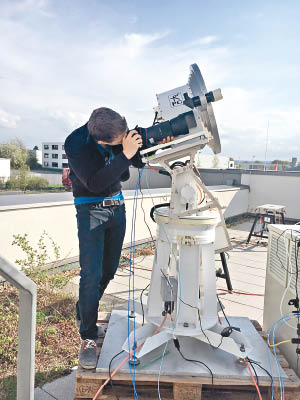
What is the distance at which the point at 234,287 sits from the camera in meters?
4.13

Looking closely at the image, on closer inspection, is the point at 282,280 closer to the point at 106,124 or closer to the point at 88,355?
the point at 88,355

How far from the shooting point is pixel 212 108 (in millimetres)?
2062

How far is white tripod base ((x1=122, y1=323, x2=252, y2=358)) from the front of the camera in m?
2.02

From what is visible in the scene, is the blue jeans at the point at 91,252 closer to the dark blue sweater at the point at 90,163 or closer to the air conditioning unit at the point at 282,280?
the dark blue sweater at the point at 90,163

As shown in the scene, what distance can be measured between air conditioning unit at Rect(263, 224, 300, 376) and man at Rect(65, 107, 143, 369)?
1124mm

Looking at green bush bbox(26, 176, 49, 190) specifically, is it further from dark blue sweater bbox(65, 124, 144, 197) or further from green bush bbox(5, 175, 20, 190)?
dark blue sweater bbox(65, 124, 144, 197)

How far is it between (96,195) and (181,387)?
117cm

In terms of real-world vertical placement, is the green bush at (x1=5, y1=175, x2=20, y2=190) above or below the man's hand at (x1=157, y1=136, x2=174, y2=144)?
below

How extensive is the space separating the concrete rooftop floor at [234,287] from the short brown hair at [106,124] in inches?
61.7

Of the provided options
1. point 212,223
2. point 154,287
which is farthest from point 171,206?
point 154,287

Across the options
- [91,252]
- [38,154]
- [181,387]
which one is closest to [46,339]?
[91,252]

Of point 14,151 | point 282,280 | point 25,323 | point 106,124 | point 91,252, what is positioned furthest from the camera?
point 14,151

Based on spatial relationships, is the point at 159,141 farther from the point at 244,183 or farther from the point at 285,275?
the point at 244,183

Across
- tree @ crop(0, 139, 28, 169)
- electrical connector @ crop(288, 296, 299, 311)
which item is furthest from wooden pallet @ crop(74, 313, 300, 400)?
tree @ crop(0, 139, 28, 169)
